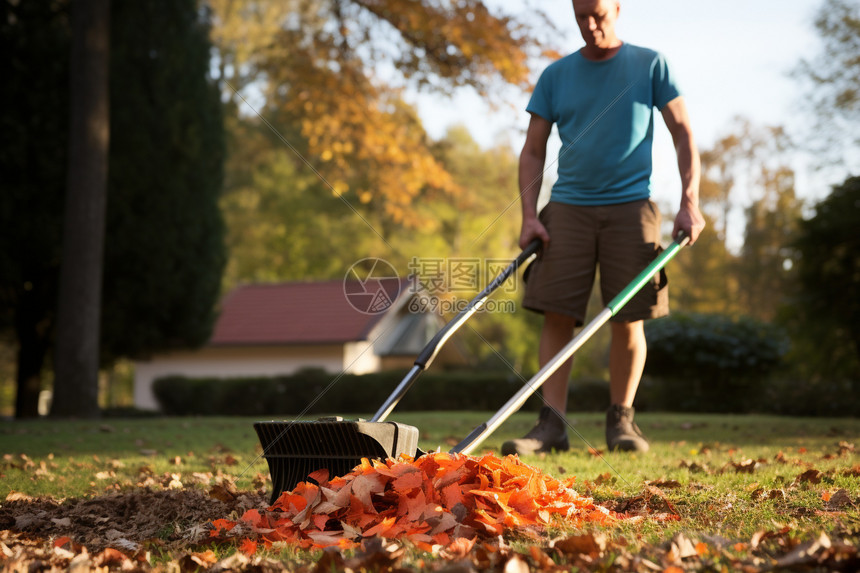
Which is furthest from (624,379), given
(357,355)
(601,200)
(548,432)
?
(357,355)

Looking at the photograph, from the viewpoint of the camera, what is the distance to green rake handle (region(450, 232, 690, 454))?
2.44 m

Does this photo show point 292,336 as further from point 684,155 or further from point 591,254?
point 684,155

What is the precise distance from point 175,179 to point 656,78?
9874mm

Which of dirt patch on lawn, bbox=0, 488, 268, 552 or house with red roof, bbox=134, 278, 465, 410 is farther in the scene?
house with red roof, bbox=134, 278, 465, 410

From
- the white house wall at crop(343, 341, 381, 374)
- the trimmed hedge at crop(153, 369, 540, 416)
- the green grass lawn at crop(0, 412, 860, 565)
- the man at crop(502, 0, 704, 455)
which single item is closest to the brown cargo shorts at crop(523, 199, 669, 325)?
the man at crop(502, 0, 704, 455)

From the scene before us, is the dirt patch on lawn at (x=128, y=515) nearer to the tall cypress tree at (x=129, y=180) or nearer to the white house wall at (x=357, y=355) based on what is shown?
the tall cypress tree at (x=129, y=180)

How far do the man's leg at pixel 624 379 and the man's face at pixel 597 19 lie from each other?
133cm

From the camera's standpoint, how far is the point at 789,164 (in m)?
24.4

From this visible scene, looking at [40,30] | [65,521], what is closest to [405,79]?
[40,30]

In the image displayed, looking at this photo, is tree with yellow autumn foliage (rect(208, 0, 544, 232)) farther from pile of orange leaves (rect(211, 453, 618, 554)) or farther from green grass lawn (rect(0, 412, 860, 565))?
pile of orange leaves (rect(211, 453, 618, 554))

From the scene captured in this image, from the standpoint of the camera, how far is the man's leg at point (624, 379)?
3805 millimetres

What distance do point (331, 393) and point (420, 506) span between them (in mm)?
11215

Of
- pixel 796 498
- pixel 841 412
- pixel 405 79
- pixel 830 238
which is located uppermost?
pixel 405 79

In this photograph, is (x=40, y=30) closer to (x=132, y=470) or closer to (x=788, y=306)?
(x=132, y=470)
